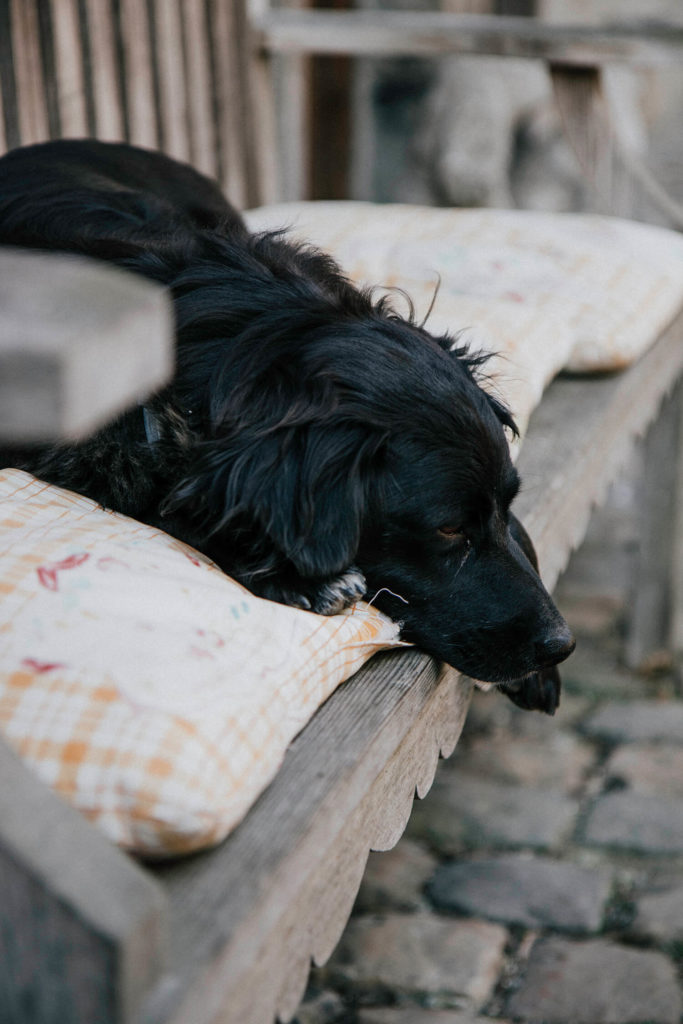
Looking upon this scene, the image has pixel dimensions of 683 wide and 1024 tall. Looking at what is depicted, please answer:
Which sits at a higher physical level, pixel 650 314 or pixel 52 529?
pixel 52 529

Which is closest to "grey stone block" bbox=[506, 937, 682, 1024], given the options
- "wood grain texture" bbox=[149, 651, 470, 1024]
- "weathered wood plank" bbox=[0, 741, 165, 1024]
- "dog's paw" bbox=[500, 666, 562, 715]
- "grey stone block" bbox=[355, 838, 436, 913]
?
"grey stone block" bbox=[355, 838, 436, 913]

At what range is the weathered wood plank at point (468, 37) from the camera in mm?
3932

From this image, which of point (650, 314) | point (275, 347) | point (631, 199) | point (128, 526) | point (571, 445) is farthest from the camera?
point (631, 199)

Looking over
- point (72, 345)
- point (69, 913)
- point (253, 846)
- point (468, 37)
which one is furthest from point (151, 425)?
point (468, 37)

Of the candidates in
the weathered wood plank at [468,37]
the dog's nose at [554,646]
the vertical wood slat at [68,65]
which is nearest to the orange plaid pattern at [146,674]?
the dog's nose at [554,646]

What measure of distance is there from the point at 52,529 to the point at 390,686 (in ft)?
1.65

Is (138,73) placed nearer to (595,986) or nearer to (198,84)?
(198,84)

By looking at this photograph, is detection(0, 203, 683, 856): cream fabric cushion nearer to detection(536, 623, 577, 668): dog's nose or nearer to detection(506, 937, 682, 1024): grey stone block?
detection(536, 623, 577, 668): dog's nose

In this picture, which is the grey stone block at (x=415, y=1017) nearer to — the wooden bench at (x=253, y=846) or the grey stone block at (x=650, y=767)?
the wooden bench at (x=253, y=846)

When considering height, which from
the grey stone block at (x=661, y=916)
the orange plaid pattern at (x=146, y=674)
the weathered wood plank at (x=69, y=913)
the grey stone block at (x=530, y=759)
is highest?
the weathered wood plank at (x=69, y=913)

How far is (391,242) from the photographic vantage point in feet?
10.5

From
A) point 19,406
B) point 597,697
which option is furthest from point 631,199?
point 19,406

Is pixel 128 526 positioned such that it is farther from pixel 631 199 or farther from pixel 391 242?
pixel 631 199

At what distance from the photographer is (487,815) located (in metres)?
3.06
